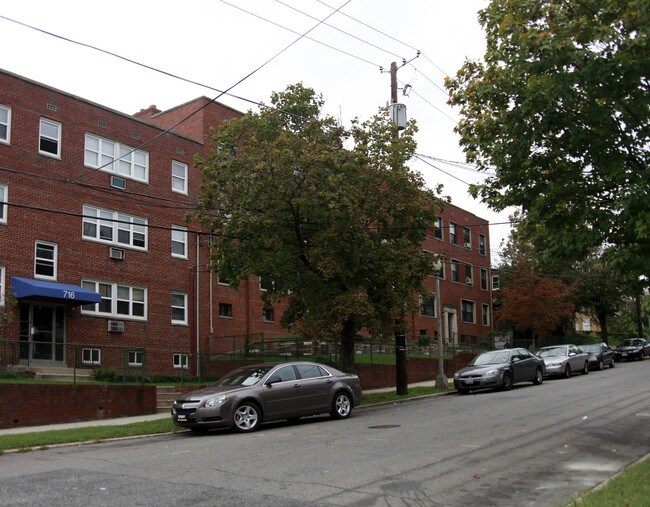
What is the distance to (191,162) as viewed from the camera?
29906 mm

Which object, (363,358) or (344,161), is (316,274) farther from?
(363,358)

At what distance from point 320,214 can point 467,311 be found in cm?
3179

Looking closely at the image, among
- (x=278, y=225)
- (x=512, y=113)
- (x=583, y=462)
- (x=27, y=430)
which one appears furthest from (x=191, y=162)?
(x=583, y=462)

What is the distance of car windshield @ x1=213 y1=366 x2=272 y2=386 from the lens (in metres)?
14.7

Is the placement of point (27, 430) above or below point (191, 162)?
below

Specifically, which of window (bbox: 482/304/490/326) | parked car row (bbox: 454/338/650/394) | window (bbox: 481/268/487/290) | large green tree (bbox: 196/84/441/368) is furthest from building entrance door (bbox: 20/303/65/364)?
window (bbox: 481/268/487/290)

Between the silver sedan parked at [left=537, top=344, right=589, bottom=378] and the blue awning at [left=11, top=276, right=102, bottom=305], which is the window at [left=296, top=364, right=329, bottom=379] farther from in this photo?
the silver sedan parked at [left=537, top=344, right=589, bottom=378]

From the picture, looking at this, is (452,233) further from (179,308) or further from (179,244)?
(179,308)

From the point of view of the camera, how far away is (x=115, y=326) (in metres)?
25.7

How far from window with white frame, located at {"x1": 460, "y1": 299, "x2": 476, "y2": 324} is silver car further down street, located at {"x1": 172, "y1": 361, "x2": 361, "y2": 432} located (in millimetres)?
32237

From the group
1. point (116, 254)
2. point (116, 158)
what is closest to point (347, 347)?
point (116, 254)

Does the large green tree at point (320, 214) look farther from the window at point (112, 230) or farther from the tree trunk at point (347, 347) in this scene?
the window at point (112, 230)

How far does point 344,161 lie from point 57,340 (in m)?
13.0

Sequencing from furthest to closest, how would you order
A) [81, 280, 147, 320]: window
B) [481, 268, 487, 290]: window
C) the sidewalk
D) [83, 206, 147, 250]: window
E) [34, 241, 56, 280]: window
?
[481, 268, 487, 290]: window < [83, 206, 147, 250]: window < [81, 280, 147, 320]: window < [34, 241, 56, 280]: window < the sidewalk
